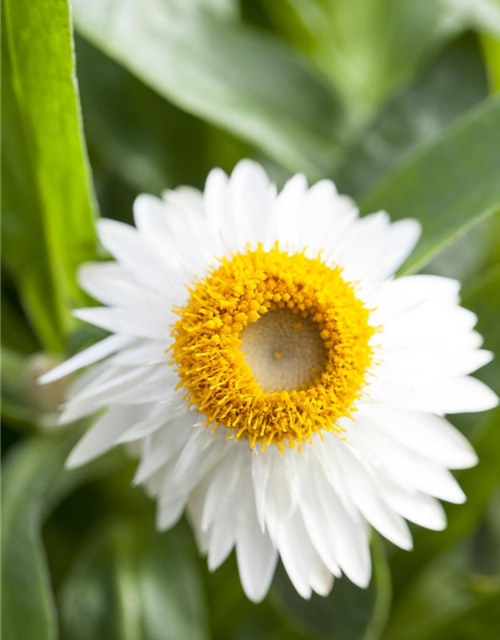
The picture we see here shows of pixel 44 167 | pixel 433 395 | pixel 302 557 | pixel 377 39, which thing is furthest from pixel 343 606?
pixel 377 39

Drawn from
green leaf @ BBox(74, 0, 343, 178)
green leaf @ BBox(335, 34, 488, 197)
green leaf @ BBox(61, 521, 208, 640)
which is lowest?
green leaf @ BBox(61, 521, 208, 640)

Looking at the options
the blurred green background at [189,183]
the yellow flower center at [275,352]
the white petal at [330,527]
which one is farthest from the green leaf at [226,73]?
the white petal at [330,527]

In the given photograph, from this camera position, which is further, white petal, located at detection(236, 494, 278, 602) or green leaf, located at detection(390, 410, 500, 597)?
green leaf, located at detection(390, 410, 500, 597)

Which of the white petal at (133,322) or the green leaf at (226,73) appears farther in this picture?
the green leaf at (226,73)

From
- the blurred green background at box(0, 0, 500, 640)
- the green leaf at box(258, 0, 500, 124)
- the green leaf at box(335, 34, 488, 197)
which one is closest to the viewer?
the blurred green background at box(0, 0, 500, 640)

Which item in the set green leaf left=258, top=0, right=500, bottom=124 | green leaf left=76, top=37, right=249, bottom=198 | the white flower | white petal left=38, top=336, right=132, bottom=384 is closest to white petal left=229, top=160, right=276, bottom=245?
the white flower

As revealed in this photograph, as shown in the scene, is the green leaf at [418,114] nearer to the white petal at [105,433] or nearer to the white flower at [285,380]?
the white flower at [285,380]

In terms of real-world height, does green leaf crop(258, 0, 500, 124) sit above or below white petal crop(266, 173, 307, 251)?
above

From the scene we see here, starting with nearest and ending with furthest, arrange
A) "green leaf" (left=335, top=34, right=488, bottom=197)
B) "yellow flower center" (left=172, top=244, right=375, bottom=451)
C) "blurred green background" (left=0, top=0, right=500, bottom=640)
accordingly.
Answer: "yellow flower center" (left=172, top=244, right=375, bottom=451) < "blurred green background" (left=0, top=0, right=500, bottom=640) < "green leaf" (left=335, top=34, right=488, bottom=197)

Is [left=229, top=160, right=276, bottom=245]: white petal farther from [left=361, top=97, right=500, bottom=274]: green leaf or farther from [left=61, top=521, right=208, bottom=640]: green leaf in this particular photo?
[left=61, top=521, right=208, bottom=640]: green leaf
